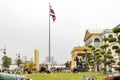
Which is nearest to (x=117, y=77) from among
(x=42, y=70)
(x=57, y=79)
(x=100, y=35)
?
(x=57, y=79)

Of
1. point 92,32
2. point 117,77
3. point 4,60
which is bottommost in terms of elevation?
point 117,77

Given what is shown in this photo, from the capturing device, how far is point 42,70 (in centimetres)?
5784

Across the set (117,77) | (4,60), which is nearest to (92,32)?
(4,60)

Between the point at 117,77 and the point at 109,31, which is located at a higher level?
the point at 109,31

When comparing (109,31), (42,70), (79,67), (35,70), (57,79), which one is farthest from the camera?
(109,31)

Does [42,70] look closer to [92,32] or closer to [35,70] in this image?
[35,70]

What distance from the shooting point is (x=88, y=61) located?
86.9 meters

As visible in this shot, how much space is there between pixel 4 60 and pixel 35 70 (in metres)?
71.2

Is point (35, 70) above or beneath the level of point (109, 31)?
Answer: beneath

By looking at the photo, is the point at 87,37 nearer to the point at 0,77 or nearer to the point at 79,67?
the point at 79,67

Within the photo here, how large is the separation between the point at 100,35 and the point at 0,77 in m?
110

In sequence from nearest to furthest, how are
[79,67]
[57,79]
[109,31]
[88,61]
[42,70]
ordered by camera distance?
1. [57,79]
2. [42,70]
3. [79,67]
4. [88,61]
5. [109,31]

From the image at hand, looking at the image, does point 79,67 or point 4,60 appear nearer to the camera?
point 79,67

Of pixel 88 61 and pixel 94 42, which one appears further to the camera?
pixel 94 42
